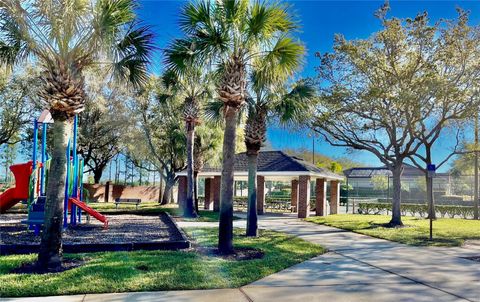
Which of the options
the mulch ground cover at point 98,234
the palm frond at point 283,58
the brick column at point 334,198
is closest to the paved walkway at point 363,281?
the mulch ground cover at point 98,234

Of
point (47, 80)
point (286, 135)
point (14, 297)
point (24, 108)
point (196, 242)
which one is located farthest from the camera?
point (24, 108)

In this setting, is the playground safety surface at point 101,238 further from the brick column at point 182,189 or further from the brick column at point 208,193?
the brick column at point 208,193

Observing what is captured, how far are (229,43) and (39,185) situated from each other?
738 centimetres

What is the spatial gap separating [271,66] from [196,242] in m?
5.08

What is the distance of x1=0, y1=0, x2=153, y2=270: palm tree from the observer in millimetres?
7258

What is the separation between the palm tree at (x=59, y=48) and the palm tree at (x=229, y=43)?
7.27ft

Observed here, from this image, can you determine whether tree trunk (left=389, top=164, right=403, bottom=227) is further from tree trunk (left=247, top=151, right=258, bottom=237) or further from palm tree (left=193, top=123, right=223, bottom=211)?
palm tree (left=193, top=123, right=223, bottom=211)

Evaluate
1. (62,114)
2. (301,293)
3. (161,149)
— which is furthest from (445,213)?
(62,114)

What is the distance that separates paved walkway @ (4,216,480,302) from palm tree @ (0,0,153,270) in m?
2.10

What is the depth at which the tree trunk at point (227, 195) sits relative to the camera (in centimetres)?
953

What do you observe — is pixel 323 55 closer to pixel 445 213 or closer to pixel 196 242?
pixel 196 242

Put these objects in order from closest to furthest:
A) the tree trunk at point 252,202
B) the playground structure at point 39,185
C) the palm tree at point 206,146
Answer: the playground structure at point 39,185
the tree trunk at point 252,202
the palm tree at point 206,146

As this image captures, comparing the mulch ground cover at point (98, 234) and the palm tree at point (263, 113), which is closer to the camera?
the mulch ground cover at point (98, 234)

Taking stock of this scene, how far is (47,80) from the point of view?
7.47 meters
